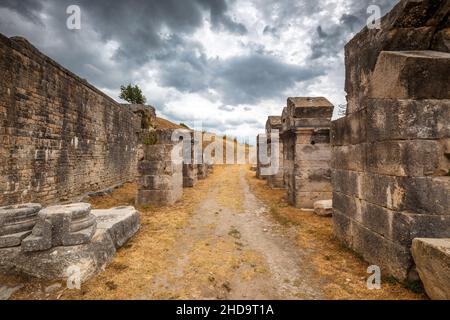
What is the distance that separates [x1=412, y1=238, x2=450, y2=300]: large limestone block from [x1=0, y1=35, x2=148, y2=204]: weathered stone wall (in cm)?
863

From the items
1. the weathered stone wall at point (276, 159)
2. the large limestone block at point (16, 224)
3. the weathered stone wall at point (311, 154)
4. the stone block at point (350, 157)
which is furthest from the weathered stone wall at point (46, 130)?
the weathered stone wall at point (276, 159)

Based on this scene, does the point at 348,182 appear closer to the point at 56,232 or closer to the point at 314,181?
the point at 314,181

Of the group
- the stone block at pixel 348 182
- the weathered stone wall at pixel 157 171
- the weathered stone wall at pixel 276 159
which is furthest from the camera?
the weathered stone wall at pixel 276 159

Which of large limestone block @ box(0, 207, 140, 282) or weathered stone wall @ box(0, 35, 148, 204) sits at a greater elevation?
weathered stone wall @ box(0, 35, 148, 204)

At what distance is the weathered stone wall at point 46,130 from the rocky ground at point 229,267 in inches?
153

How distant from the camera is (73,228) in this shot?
3.51m

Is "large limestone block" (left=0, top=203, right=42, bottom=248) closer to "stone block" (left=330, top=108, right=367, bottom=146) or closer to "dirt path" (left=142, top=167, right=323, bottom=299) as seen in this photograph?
"dirt path" (left=142, top=167, right=323, bottom=299)

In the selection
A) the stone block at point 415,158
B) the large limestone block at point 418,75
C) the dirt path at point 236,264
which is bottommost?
the dirt path at point 236,264

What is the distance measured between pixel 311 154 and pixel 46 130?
29.3 feet

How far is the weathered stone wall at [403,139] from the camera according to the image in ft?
9.47

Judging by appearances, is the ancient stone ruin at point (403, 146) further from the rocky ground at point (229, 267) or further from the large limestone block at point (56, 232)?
the large limestone block at point (56, 232)

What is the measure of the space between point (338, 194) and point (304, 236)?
1213mm

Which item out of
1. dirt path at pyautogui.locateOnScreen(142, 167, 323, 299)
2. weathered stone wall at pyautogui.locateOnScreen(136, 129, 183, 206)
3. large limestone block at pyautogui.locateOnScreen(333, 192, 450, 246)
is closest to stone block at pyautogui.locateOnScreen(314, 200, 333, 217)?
dirt path at pyautogui.locateOnScreen(142, 167, 323, 299)

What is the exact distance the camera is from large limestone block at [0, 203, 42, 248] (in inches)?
132
